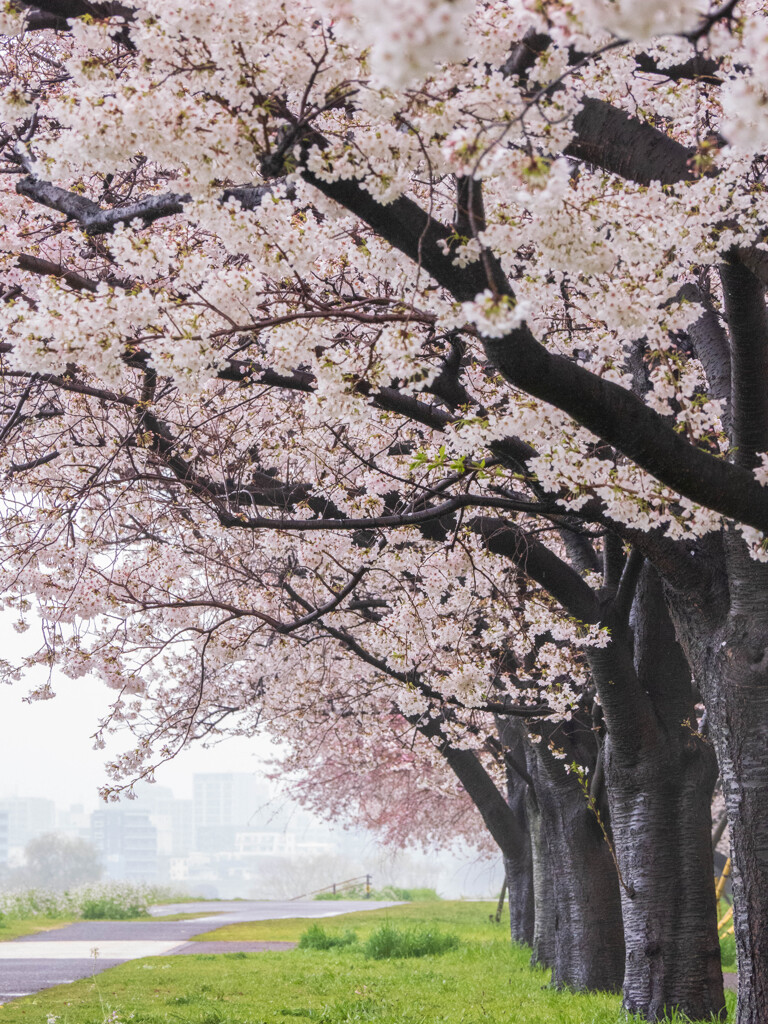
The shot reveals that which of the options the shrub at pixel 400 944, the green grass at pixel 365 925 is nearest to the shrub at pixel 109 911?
the green grass at pixel 365 925

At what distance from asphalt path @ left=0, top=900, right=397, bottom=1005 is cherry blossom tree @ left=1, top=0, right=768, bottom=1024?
15.6ft

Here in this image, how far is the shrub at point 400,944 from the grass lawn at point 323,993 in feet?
0.83

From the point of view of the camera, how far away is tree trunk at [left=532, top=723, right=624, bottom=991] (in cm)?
955

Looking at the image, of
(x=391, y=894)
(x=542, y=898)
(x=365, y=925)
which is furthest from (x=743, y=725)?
(x=391, y=894)

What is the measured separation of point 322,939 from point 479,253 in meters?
14.0

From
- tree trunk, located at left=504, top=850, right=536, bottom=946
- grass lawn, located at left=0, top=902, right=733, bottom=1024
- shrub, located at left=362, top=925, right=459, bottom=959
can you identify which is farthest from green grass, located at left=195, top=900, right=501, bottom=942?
grass lawn, located at left=0, top=902, right=733, bottom=1024

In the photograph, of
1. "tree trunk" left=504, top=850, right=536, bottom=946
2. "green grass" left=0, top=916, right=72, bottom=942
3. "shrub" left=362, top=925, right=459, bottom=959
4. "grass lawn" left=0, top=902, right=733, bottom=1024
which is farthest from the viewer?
"green grass" left=0, top=916, right=72, bottom=942

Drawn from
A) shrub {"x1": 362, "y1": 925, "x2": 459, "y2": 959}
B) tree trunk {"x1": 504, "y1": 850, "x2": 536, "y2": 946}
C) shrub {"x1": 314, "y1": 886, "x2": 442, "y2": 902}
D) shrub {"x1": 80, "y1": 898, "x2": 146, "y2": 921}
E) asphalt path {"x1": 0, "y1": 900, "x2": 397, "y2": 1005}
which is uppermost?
tree trunk {"x1": 504, "y1": 850, "x2": 536, "y2": 946}

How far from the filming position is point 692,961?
23.8 feet

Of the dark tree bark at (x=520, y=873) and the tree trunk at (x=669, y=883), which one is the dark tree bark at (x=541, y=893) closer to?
the dark tree bark at (x=520, y=873)

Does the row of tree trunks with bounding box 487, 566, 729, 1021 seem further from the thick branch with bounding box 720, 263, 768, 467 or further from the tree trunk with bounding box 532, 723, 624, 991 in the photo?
the thick branch with bounding box 720, 263, 768, 467

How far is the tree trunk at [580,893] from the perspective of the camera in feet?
31.3

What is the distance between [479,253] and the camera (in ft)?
12.9

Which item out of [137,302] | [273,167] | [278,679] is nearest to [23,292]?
[137,302]
